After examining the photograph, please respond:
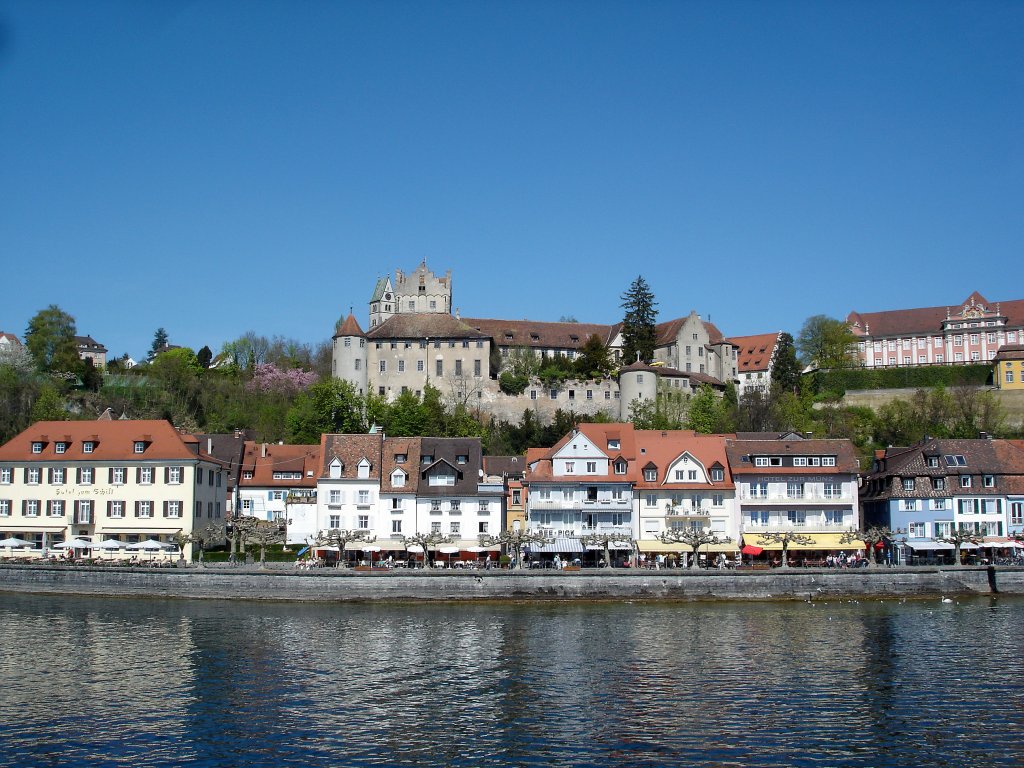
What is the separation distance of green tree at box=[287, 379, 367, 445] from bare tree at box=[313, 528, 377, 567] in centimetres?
2686

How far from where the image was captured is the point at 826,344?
126000 millimetres

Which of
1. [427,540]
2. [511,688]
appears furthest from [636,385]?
[511,688]

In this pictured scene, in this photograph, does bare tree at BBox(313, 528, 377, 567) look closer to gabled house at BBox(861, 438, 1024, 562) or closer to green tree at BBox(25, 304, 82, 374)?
gabled house at BBox(861, 438, 1024, 562)

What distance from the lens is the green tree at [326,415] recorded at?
93.8 meters

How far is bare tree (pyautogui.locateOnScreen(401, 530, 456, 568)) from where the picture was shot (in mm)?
61625

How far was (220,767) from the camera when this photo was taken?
26109 millimetres

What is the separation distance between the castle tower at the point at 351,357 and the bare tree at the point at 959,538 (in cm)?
6010

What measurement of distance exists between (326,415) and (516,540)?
37.0 metres

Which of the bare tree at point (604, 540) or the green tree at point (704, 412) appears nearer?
the bare tree at point (604, 540)

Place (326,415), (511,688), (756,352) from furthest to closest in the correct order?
(756,352) → (326,415) → (511,688)

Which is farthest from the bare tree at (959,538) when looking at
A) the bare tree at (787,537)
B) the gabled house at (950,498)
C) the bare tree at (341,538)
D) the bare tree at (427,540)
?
the bare tree at (341,538)

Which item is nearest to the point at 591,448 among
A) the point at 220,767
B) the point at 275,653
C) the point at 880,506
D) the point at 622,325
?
the point at 880,506

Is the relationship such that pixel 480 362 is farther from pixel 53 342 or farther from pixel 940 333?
pixel 940 333

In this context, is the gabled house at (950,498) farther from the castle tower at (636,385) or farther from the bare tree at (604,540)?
the castle tower at (636,385)
